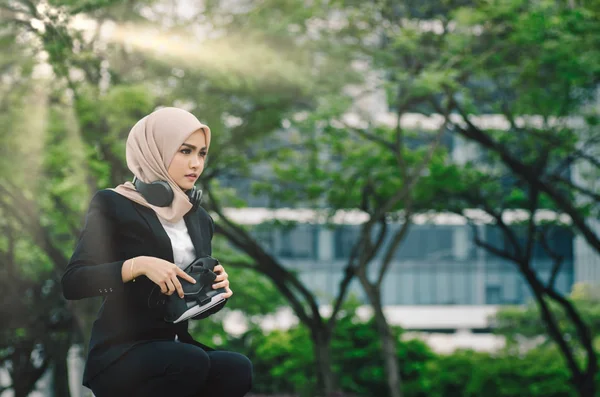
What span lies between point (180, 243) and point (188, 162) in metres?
0.26

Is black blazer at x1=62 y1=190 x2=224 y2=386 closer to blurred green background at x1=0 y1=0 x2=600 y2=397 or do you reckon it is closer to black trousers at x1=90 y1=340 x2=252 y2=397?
black trousers at x1=90 y1=340 x2=252 y2=397

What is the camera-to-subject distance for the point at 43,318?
15039 mm

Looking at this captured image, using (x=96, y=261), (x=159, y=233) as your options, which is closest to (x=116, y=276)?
(x=96, y=261)

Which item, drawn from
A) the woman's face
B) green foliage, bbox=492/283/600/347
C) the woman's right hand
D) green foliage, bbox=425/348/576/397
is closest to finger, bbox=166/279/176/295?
the woman's right hand

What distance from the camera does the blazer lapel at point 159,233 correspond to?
2596 mm

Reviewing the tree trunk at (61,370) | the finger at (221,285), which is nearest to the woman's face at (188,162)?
the finger at (221,285)

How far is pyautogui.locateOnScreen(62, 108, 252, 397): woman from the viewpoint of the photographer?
2.47 metres

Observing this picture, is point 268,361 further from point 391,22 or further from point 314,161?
point 391,22

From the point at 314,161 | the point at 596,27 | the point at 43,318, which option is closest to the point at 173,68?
the point at 314,161

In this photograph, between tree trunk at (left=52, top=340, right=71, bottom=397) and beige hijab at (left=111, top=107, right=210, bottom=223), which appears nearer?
beige hijab at (left=111, top=107, right=210, bottom=223)

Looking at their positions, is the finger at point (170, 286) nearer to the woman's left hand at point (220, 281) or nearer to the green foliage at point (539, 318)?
the woman's left hand at point (220, 281)

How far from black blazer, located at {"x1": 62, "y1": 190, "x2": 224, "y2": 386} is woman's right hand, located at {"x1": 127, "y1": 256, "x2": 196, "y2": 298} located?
7 cm

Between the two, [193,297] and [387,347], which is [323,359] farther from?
[193,297]

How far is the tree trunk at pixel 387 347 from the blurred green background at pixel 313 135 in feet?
0.10
